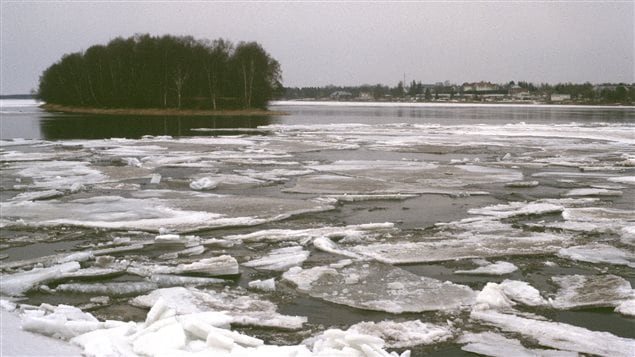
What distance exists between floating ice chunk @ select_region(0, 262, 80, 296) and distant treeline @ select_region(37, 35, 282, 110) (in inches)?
2368

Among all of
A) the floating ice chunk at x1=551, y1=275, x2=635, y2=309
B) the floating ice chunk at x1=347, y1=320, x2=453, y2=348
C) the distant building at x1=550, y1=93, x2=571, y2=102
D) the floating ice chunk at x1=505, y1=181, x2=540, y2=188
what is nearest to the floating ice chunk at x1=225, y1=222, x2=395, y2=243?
the floating ice chunk at x1=551, y1=275, x2=635, y2=309

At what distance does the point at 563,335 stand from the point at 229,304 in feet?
10.1

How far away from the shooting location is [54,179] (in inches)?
553

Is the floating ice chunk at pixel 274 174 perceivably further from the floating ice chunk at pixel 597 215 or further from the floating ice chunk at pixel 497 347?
the floating ice chunk at pixel 497 347

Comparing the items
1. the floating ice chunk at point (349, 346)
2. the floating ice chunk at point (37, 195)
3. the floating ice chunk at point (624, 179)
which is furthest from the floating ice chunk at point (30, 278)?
the floating ice chunk at point (624, 179)

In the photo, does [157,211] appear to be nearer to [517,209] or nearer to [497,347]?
[517,209]

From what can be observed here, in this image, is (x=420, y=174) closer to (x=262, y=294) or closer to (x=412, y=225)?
(x=412, y=225)

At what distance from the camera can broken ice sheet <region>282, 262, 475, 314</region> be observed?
237 inches

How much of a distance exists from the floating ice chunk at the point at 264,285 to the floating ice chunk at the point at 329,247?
1.46 m

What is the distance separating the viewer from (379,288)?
21.3 ft

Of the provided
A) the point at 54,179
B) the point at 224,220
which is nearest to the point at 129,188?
the point at 54,179

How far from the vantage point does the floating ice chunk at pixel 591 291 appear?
6031 mm

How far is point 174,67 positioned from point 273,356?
Result: 216 ft

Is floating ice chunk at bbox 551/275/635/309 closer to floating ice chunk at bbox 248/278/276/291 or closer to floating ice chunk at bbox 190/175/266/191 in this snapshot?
floating ice chunk at bbox 248/278/276/291
